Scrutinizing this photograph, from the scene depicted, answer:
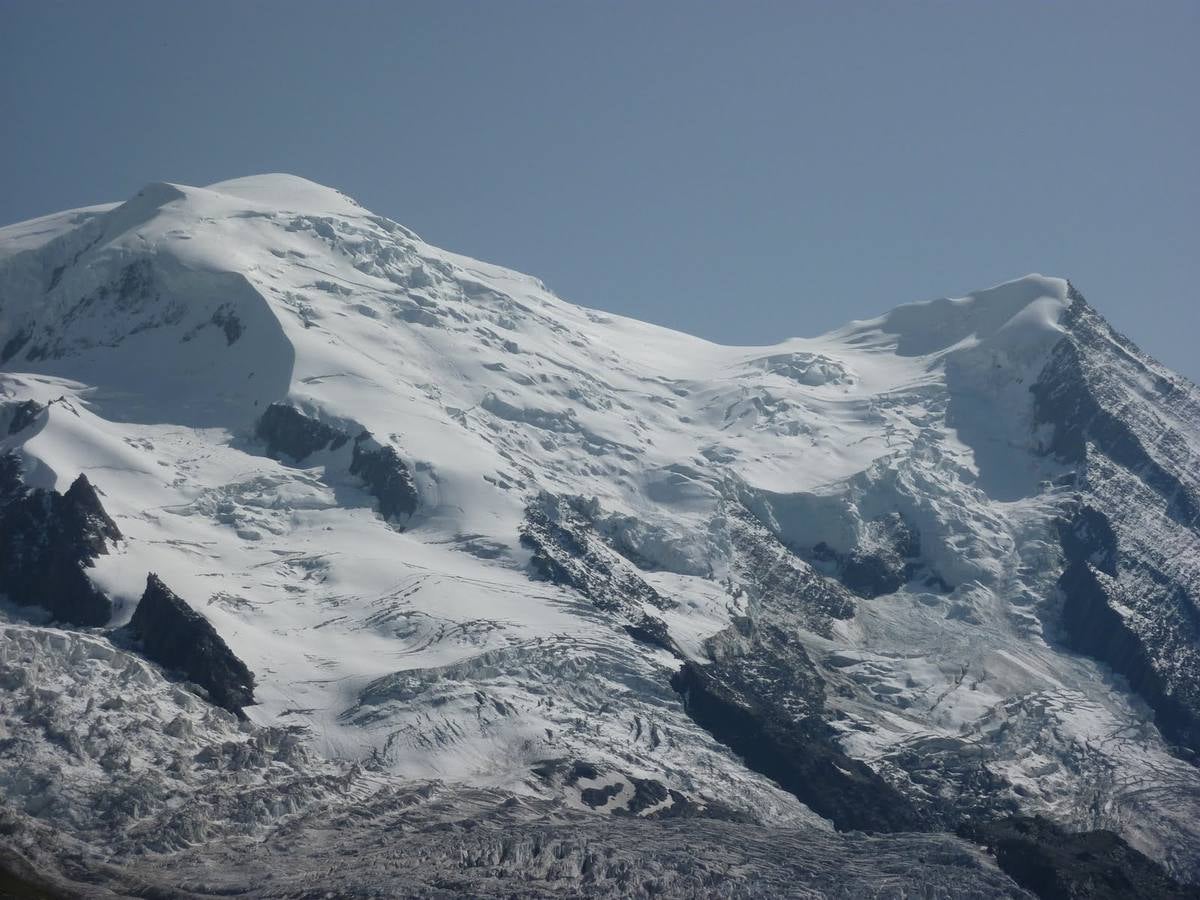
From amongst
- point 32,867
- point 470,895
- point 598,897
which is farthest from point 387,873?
point 32,867

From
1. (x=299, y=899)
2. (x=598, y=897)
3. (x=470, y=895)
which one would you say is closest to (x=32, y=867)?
(x=299, y=899)

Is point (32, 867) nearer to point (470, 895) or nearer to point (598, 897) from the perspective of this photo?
point (470, 895)

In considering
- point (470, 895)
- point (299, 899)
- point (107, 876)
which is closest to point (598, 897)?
point (470, 895)

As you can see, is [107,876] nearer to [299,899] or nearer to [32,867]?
[32,867]

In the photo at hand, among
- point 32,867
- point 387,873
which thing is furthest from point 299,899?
point 32,867

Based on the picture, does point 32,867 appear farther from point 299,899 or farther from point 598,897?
point 598,897
